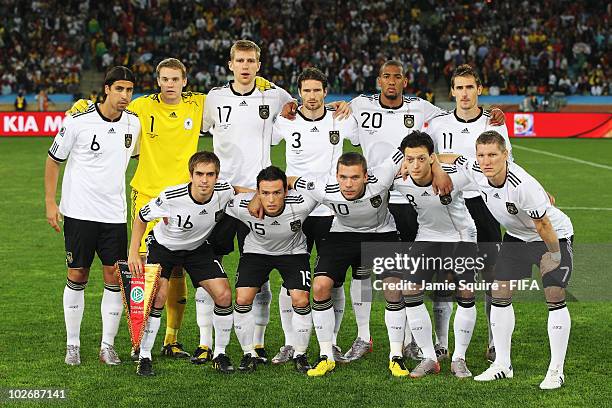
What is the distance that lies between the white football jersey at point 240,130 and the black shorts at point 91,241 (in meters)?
1.04

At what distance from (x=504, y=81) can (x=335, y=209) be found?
28.7 meters

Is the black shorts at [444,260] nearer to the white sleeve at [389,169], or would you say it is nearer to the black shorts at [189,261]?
the white sleeve at [389,169]

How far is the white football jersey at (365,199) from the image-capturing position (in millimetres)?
7395

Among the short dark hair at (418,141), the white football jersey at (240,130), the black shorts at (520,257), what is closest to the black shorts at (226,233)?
the white football jersey at (240,130)

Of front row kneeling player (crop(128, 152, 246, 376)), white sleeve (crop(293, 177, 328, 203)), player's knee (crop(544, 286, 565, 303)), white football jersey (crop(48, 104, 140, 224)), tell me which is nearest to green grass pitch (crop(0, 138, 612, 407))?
front row kneeling player (crop(128, 152, 246, 376))

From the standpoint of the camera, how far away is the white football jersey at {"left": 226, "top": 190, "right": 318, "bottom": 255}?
7.39m

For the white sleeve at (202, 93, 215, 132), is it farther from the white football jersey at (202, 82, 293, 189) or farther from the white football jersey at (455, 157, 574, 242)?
the white football jersey at (455, 157, 574, 242)

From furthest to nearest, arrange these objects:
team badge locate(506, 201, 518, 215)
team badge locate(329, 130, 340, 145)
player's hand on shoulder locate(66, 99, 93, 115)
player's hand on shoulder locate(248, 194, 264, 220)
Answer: team badge locate(329, 130, 340, 145), player's hand on shoulder locate(66, 99, 93, 115), player's hand on shoulder locate(248, 194, 264, 220), team badge locate(506, 201, 518, 215)

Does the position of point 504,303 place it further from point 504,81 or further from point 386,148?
point 504,81

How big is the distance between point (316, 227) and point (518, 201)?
5.89 feet

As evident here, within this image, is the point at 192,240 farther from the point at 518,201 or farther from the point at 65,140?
the point at 518,201

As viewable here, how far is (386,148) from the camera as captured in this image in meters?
8.12

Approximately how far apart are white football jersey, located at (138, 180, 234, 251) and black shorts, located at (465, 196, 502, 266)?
1940mm

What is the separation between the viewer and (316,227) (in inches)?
311
